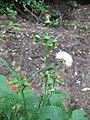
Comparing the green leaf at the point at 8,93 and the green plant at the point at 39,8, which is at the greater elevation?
the green leaf at the point at 8,93

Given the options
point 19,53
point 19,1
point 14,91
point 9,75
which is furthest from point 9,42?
point 14,91

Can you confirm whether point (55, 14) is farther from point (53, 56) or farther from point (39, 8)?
point (53, 56)

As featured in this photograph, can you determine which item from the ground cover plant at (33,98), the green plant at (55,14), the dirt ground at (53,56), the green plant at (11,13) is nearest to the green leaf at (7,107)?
the ground cover plant at (33,98)

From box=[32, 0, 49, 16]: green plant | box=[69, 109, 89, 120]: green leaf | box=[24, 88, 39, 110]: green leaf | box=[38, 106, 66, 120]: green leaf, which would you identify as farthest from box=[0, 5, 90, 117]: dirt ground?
box=[38, 106, 66, 120]: green leaf

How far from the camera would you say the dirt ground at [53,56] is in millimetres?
3744

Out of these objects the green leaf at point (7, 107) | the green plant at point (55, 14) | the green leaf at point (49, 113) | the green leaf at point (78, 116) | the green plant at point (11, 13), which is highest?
the green leaf at point (7, 107)

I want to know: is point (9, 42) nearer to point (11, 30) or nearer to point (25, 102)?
point (11, 30)

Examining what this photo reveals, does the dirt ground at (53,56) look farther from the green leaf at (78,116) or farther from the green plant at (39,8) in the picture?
the green leaf at (78,116)

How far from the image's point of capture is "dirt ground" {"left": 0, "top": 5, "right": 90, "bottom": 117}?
3.74 m

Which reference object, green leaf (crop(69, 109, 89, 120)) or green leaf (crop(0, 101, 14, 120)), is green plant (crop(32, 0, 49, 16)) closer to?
green leaf (crop(69, 109, 89, 120))

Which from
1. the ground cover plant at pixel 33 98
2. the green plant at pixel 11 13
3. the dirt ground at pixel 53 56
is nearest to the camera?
the ground cover plant at pixel 33 98

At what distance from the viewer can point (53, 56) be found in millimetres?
4191

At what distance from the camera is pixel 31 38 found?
438 cm

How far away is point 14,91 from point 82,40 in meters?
3.00
